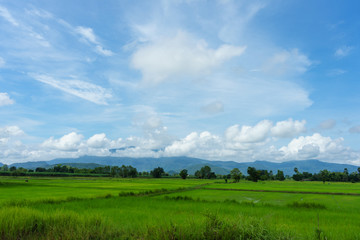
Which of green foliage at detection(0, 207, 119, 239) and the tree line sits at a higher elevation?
green foliage at detection(0, 207, 119, 239)

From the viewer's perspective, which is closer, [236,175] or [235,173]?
[236,175]

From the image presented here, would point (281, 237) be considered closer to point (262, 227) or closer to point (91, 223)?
point (262, 227)

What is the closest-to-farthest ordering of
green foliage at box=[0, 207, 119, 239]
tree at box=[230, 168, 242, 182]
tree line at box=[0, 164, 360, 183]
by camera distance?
green foliage at box=[0, 207, 119, 239], tree at box=[230, 168, 242, 182], tree line at box=[0, 164, 360, 183]

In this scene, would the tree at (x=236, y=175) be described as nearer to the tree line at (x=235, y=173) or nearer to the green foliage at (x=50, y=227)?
the tree line at (x=235, y=173)

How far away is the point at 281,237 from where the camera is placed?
645 centimetres

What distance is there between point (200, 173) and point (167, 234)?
15117cm

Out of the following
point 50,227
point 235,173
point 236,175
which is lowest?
point 236,175

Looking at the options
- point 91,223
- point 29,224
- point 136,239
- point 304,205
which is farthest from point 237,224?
point 304,205

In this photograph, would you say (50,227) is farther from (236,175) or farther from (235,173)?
(235,173)

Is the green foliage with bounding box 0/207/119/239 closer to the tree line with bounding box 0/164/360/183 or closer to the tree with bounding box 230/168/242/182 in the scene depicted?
the tree with bounding box 230/168/242/182

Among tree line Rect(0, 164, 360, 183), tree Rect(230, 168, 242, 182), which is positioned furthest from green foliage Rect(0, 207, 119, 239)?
tree line Rect(0, 164, 360, 183)

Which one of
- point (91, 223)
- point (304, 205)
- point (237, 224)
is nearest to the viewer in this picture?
point (237, 224)

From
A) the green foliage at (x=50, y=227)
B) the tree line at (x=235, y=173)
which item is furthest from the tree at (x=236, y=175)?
the green foliage at (x=50, y=227)

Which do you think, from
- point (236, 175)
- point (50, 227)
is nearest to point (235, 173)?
point (236, 175)
